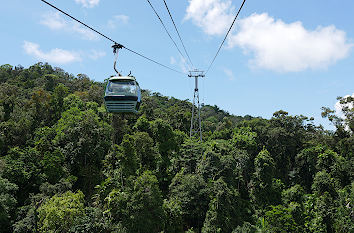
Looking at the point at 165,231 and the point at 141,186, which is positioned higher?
the point at 141,186

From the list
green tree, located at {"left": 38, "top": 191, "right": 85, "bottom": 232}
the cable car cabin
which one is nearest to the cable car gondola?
the cable car cabin

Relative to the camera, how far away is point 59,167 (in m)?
21.3

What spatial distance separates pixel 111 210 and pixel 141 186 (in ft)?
8.63

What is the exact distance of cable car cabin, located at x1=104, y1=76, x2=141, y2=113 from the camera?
9039 millimetres

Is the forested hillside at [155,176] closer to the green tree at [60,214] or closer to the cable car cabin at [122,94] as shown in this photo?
the green tree at [60,214]

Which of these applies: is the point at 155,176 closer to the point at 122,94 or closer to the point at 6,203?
the point at 6,203

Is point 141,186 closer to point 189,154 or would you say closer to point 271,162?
point 189,154

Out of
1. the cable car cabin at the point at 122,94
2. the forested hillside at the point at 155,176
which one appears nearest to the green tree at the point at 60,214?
the forested hillside at the point at 155,176

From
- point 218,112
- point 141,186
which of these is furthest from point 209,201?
point 218,112

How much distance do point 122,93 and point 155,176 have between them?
12.9 metres

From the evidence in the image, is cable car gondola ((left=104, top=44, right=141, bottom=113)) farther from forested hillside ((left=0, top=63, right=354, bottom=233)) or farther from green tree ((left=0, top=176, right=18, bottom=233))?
green tree ((left=0, top=176, right=18, bottom=233))

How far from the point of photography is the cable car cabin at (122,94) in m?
9.04

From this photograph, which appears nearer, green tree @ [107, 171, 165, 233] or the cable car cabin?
the cable car cabin

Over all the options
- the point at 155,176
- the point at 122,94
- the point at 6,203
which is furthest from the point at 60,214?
the point at 122,94
